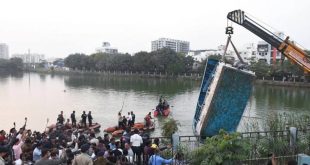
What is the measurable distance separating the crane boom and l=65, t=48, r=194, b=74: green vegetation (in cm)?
7360

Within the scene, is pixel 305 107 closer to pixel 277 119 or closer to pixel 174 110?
pixel 174 110

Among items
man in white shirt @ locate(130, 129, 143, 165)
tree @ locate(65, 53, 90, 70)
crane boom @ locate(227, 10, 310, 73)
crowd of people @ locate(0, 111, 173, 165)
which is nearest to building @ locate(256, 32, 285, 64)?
tree @ locate(65, 53, 90, 70)

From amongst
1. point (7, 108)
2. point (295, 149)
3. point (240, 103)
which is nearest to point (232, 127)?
point (240, 103)

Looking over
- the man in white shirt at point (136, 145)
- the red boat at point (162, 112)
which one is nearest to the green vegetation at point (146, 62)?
the red boat at point (162, 112)

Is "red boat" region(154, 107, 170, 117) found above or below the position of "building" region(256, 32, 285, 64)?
below

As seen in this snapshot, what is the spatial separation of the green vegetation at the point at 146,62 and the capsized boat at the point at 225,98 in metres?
78.1

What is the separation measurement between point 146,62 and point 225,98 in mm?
85460

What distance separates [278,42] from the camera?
23.6 m

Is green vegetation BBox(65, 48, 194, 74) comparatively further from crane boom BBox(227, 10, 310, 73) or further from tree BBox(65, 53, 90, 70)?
crane boom BBox(227, 10, 310, 73)

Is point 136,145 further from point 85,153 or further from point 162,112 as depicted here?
point 162,112

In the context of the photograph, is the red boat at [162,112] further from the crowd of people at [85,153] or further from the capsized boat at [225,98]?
the crowd of people at [85,153]

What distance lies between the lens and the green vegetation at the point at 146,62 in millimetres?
98625

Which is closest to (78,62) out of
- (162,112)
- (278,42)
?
(162,112)

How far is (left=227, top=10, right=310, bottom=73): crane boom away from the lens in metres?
22.3
